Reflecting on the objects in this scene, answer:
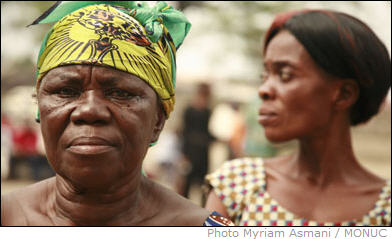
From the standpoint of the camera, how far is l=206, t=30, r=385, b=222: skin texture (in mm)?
3656

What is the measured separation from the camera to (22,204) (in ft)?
9.12

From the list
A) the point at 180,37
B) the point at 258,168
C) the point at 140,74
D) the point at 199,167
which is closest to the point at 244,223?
the point at 258,168

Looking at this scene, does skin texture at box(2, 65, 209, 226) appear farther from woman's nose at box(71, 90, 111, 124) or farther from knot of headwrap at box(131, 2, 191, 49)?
knot of headwrap at box(131, 2, 191, 49)

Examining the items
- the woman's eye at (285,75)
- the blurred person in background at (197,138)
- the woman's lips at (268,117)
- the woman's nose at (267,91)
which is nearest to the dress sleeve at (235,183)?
the woman's lips at (268,117)

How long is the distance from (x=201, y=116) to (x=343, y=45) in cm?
569

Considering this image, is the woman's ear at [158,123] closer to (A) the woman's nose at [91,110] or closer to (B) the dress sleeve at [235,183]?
(A) the woman's nose at [91,110]

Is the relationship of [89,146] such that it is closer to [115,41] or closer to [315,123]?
[115,41]

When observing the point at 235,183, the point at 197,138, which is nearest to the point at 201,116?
the point at 197,138

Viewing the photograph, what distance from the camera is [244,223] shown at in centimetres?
370

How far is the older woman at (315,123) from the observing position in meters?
3.66

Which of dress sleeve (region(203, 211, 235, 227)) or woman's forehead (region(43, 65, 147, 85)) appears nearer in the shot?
woman's forehead (region(43, 65, 147, 85))

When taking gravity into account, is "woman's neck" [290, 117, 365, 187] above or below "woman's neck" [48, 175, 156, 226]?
below

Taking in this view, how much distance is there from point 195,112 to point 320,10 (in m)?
5.58

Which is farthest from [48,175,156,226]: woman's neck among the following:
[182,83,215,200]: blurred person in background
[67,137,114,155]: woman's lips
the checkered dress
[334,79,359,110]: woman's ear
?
[182,83,215,200]: blurred person in background
